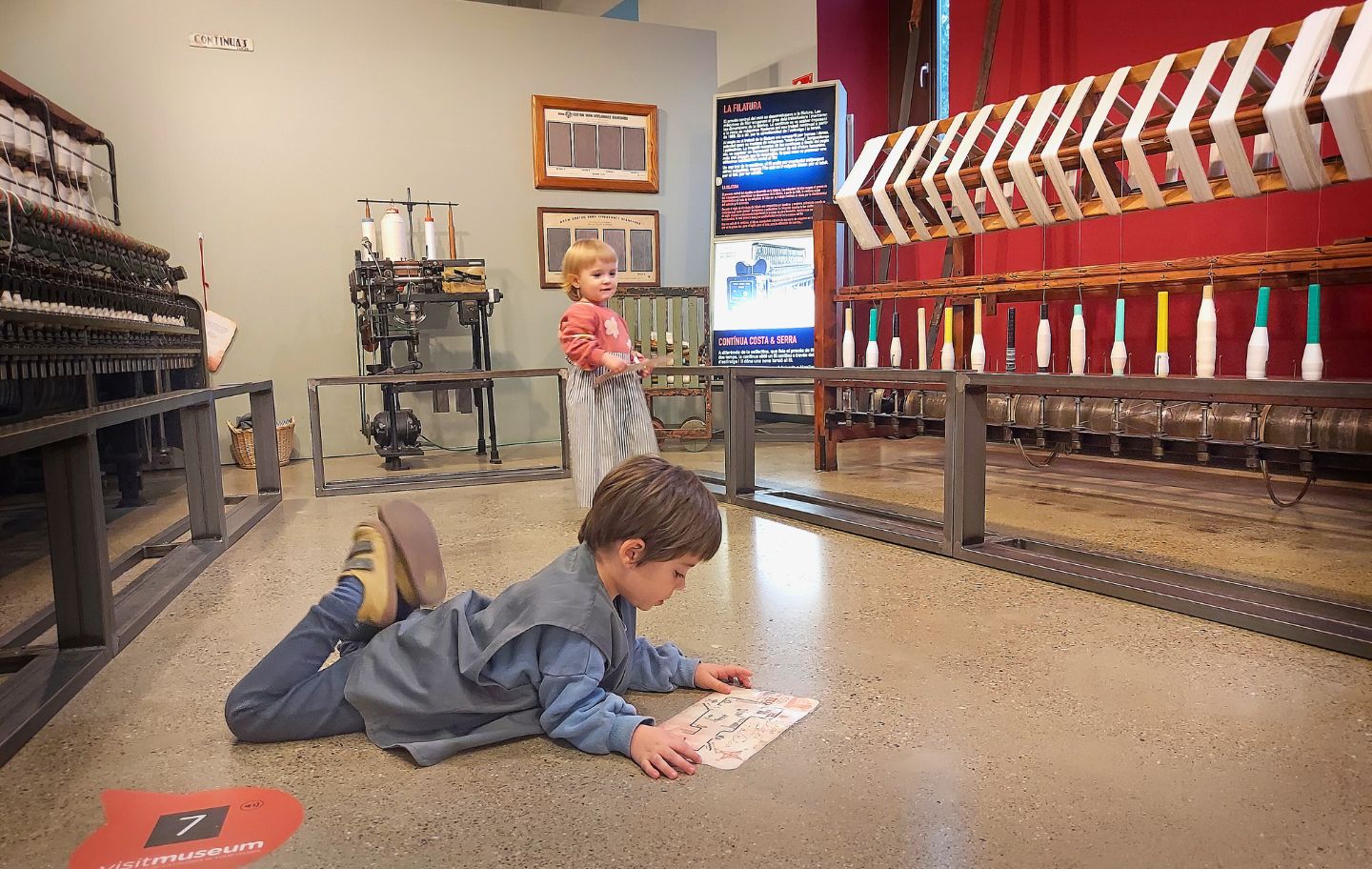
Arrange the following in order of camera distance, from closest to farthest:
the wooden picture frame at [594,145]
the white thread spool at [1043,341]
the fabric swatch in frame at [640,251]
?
the white thread spool at [1043,341], the wooden picture frame at [594,145], the fabric swatch in frame at [640,251]

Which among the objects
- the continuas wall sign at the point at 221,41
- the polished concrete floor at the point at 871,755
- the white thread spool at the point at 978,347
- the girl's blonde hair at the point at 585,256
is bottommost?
the polished concrete floor at the point at 871,755

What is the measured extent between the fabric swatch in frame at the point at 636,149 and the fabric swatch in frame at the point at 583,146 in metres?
0.25

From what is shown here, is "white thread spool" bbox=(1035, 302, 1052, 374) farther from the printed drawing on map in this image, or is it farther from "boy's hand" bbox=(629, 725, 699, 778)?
"boy's hand" bbox=(629, 725, 699, 778)

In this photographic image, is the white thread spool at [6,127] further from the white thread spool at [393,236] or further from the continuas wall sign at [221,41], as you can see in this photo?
the white thread spool at [393,236]

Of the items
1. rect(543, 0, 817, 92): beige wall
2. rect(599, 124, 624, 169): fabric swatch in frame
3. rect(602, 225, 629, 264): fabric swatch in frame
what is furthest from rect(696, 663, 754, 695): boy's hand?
rect(543, 0, 817, 92): beige wall

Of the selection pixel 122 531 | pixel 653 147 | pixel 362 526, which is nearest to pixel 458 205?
pixel 653 147

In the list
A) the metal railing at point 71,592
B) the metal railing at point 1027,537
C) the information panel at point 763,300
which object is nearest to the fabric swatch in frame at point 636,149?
the information panel at point 763,300

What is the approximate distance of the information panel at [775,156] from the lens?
575cm

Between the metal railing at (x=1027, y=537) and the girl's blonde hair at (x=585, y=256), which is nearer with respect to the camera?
the metal railing at (x=1027, y=537)

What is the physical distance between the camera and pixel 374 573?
1.58 m

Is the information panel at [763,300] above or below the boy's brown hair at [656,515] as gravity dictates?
above

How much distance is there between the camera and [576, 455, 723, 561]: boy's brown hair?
1.51 meters

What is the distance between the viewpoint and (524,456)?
19.4ft

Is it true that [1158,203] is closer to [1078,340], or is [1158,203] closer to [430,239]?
[1078,340]
